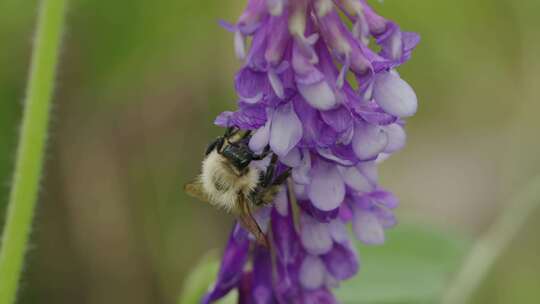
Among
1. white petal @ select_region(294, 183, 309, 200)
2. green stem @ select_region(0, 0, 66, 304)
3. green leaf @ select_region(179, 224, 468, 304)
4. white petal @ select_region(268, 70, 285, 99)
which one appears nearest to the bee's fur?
white petal @ select_region(294, 183, 309, 200)

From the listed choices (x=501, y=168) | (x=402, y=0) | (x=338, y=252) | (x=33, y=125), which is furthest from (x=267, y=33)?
(x=501, y=168)

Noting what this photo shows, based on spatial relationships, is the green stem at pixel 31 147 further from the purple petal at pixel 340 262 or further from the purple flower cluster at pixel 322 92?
the purple petal at pixel 340 262

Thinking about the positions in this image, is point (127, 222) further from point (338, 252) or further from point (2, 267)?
point (338, 252)

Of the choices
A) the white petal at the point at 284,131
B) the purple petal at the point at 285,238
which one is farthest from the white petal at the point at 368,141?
the purple petal at the point at 285,238

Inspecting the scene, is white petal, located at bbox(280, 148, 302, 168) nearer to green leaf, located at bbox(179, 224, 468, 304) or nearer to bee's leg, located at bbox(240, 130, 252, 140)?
bee's leg, located at bbox(240, 130, 252, 140)

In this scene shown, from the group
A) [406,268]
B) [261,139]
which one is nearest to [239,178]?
[261,139]

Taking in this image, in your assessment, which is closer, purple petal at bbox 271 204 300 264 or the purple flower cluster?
the purple flower cluster
